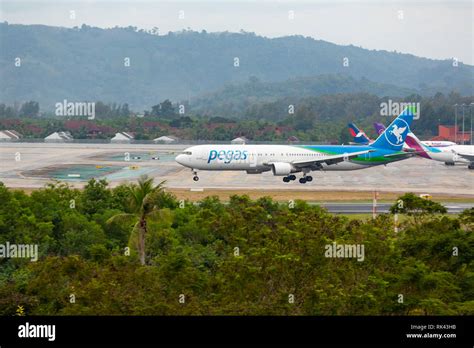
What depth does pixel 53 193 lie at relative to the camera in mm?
56188

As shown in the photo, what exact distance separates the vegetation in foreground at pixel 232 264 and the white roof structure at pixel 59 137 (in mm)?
124867

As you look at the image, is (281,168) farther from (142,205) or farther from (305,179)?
(142,205)

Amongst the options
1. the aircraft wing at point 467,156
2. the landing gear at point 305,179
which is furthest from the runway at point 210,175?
the aircraft wing at point 467,156

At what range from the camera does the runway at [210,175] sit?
8169cm

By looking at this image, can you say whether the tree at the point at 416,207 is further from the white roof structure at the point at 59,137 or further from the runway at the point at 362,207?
the white roof structure at the point at 59,137

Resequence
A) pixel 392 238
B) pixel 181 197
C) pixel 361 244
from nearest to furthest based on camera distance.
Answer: pixel 361 244 < pixel 392 238 < pixel 181 197

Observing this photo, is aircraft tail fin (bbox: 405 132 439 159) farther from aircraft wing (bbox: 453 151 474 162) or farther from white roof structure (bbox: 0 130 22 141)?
white roof structure (bbox: 0 130 22 141)

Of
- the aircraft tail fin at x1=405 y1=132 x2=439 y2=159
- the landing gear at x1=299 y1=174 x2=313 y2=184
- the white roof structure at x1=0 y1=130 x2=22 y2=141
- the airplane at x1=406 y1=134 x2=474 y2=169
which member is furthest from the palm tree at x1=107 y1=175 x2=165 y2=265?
the white roof structure at x1=0 y1=130 x2=22 y2=141

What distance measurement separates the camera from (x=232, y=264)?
35.0 m

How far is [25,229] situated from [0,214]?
10.2 ft

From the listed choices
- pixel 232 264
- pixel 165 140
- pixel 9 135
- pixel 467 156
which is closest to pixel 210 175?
pixel 467 156

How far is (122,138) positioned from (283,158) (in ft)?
323

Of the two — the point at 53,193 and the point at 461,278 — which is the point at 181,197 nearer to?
the point at 53,193
